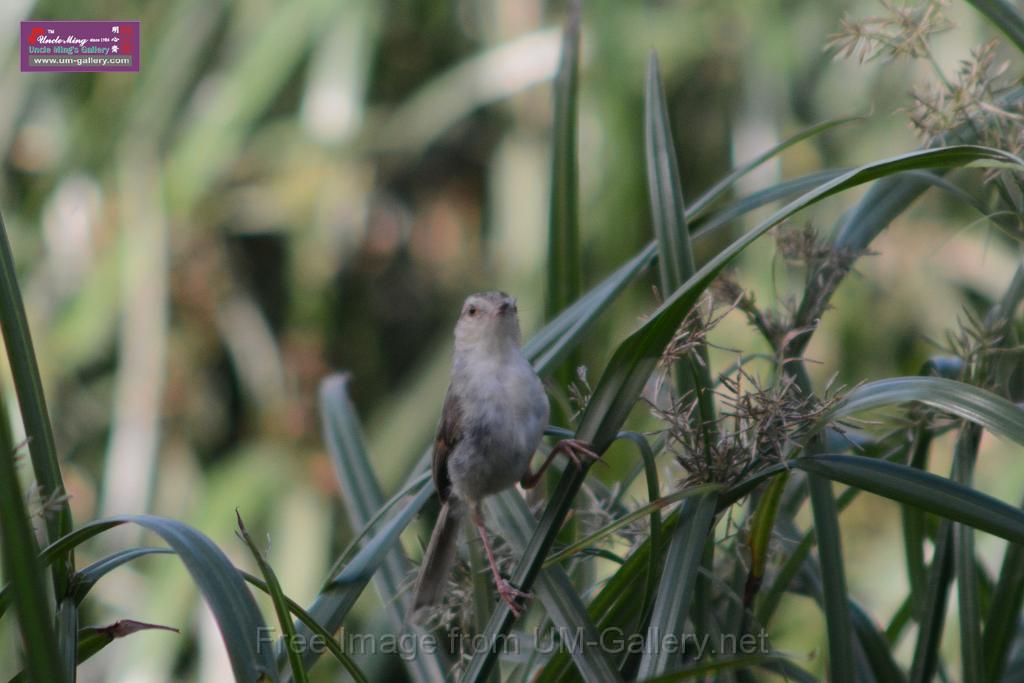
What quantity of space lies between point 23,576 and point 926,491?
80 cm

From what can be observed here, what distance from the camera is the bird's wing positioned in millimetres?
1449

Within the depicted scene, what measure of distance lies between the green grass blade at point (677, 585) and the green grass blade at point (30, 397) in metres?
0.63

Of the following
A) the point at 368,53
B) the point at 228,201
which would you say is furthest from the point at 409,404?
the point at 368,53

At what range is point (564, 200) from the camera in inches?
58.3

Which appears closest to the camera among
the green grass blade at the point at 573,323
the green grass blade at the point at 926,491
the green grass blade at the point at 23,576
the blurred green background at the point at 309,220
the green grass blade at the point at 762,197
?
the green grass blade at the point at 23,576

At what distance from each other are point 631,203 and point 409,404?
47.7 inches

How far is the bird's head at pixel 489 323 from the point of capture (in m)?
1.52

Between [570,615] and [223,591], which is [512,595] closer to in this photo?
[570,615]

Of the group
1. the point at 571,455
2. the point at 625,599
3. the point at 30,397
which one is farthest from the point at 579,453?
the point at 30,397

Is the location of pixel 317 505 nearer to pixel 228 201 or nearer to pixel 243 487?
pixel 243 487

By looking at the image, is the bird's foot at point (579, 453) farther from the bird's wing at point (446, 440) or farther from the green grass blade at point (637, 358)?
the bird's wing at point (446, 440)
